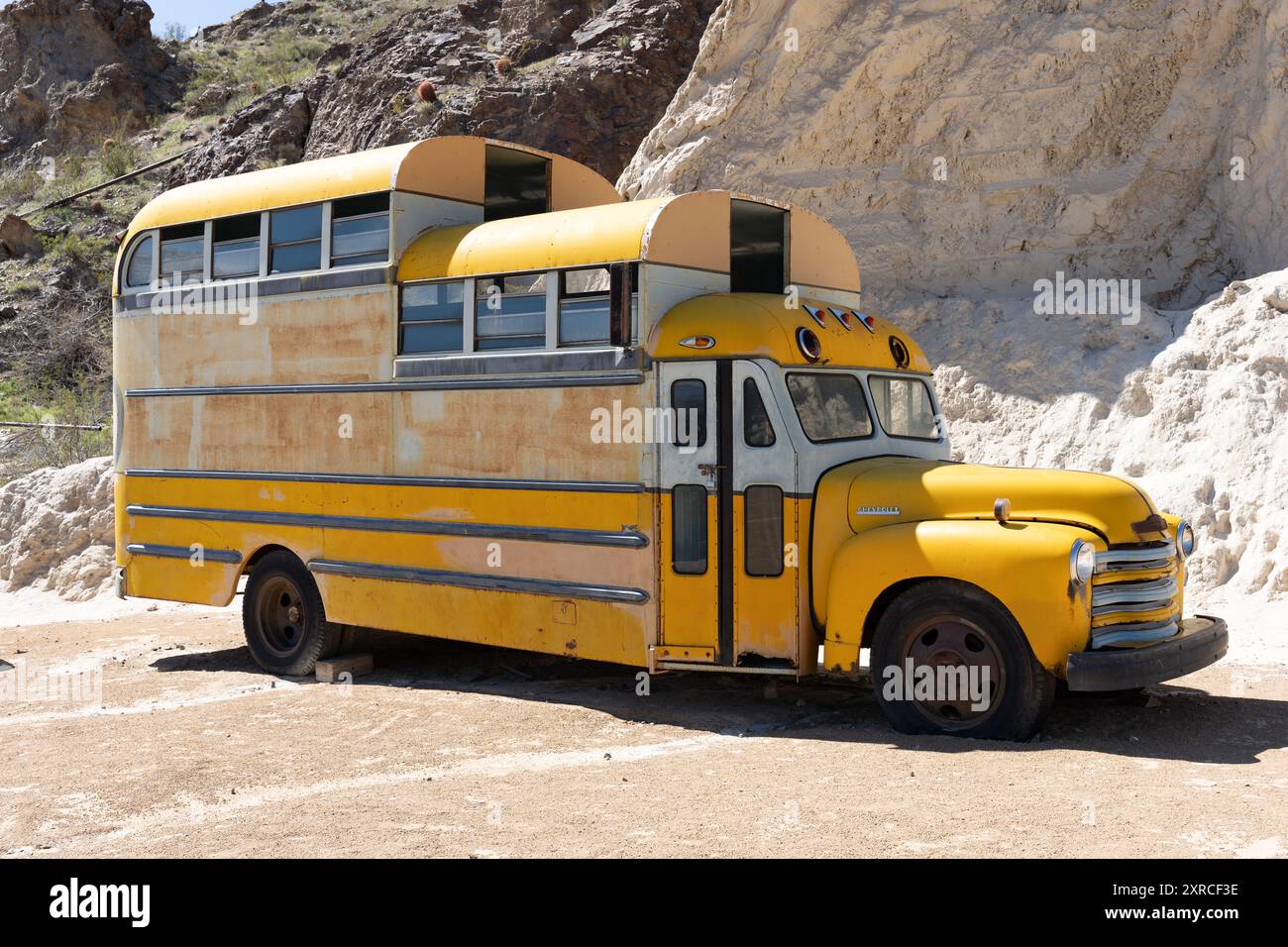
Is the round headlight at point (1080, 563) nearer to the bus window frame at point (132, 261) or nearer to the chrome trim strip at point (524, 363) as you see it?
the chrome trim strip at point (524, 363)

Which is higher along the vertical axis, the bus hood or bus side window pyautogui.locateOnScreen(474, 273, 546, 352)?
bus side window pyautogui.locateOnScreen(474, 273, 546, 352)

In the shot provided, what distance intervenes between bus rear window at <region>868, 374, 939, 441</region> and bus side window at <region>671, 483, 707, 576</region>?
1.43 m

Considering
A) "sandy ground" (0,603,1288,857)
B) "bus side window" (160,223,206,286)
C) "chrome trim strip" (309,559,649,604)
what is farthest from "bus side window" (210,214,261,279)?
"sandy ground" (0,603,1288,857)

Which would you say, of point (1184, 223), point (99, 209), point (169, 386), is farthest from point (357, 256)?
point (99, 209)

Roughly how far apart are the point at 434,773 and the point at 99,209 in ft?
118

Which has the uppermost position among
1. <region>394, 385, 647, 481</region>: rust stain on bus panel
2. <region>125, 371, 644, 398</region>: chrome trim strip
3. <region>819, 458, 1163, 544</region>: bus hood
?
<region>125, 371, 644, 398</region>: chrome trim strip

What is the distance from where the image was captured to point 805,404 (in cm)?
854

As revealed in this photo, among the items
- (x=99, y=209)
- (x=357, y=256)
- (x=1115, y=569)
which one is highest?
(x=99, y=209)

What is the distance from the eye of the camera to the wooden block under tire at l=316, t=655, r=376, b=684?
1080 centimetres

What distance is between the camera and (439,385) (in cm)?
977

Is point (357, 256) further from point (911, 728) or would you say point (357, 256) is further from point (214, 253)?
point (911, 728)

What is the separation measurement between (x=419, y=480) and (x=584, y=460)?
1.60 meters

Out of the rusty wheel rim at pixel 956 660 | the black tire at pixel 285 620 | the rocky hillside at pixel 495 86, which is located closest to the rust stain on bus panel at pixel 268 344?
the black tire at pixel 285 620

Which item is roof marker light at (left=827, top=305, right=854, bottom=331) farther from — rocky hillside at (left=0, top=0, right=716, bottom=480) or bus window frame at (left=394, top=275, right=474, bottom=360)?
rocky hillside at (left=0, top=0, right=716, bottom=480)
